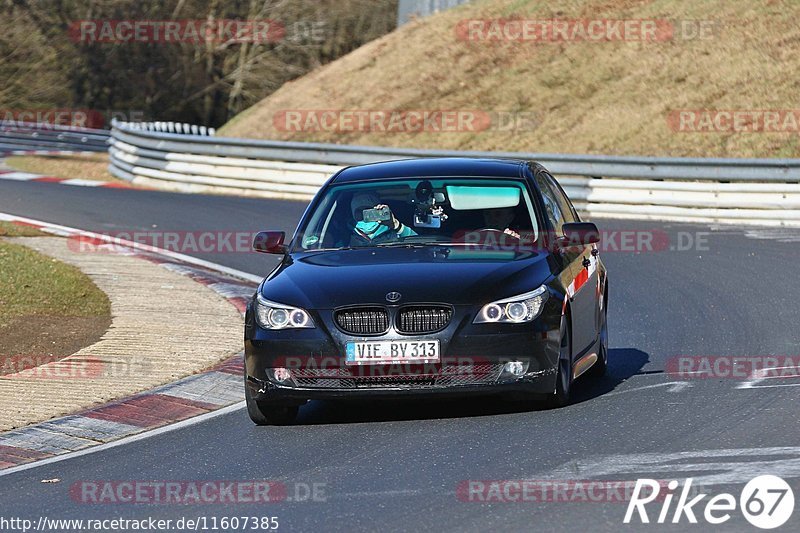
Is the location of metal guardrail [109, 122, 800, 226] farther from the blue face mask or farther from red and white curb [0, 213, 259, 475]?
the blue face mask

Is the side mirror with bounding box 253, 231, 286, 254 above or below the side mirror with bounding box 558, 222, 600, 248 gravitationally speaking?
below

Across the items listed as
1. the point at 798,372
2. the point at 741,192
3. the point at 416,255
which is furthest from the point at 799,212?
the point at 416,255

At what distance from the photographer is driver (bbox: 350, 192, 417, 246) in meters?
9.23

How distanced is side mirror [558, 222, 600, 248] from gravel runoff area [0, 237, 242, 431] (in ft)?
9.83

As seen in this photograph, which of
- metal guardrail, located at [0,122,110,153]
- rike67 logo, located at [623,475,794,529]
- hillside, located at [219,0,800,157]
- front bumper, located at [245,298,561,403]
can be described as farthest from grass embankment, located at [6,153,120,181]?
rike67 logo, located at [623,475,794,529]

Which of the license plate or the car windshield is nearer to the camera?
the license plate

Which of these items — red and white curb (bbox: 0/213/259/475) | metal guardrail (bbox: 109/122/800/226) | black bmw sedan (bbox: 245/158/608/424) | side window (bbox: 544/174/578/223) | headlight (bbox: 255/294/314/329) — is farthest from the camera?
metal guardrail (bbox: 109/122/800/226)

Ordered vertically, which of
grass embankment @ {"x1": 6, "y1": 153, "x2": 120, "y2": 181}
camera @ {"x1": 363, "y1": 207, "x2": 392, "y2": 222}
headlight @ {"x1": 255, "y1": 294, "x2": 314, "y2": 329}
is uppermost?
camera @ {"x1": 363, "y1": 207, "x2": 392, "y2": 222}

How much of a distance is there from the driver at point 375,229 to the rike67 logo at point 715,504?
3.14 metres

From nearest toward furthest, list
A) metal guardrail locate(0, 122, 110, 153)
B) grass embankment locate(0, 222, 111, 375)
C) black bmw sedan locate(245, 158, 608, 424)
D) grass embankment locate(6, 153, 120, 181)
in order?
black bmw sedan locate(245, 158, 608, 424) → grass embankment locate(0, 222, 111, 375) → grass embankment locate(6, 153, 120, 181) → metal guardrail locate(0, 122, 110, 153)

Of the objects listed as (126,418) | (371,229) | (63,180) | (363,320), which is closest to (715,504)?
(363,320)

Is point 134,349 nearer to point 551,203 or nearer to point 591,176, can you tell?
point 551,203

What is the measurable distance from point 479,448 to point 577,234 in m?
2.05

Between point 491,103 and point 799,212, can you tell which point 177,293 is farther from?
point 491,103
